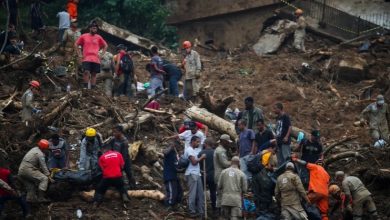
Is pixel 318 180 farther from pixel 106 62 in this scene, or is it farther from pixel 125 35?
pixel 125 35

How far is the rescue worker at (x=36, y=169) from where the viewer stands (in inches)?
687

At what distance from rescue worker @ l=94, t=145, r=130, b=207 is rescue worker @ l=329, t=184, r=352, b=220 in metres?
4.54

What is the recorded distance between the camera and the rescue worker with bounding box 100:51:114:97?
74.8ft

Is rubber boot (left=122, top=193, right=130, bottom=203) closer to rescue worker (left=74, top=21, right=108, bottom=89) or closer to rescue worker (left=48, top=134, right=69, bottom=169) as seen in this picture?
rescue worker (left=48, top=134, right=69, bottom=169)

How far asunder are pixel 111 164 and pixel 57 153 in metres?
1.63

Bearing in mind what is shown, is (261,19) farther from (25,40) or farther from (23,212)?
(23,212)

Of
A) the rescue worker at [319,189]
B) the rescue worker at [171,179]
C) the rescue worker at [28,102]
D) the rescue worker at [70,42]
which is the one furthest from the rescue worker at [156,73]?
the rescue worker at [319,189]

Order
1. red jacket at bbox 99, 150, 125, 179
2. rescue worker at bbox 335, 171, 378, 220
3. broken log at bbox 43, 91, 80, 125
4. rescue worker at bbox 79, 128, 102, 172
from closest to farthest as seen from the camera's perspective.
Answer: red jacket at bbox 99, 150, 125, 179 → rescue worker at bbox 335, 171, 378, 220 → rescue worker at bbox 79, 128, 102, 172 → broken log at bbox 43, 91, 80, 125

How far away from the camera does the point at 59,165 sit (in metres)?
18.2

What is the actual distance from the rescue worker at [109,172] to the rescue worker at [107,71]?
5.69m

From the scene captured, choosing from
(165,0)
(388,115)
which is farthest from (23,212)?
(165,0)

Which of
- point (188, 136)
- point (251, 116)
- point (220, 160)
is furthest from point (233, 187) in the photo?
point (251, 116)

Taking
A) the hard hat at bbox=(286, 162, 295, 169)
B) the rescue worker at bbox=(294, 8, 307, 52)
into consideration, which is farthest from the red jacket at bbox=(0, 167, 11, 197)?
the rescue worker at bbox=(294, 8, 307, 52)

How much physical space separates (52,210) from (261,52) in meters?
14.2
